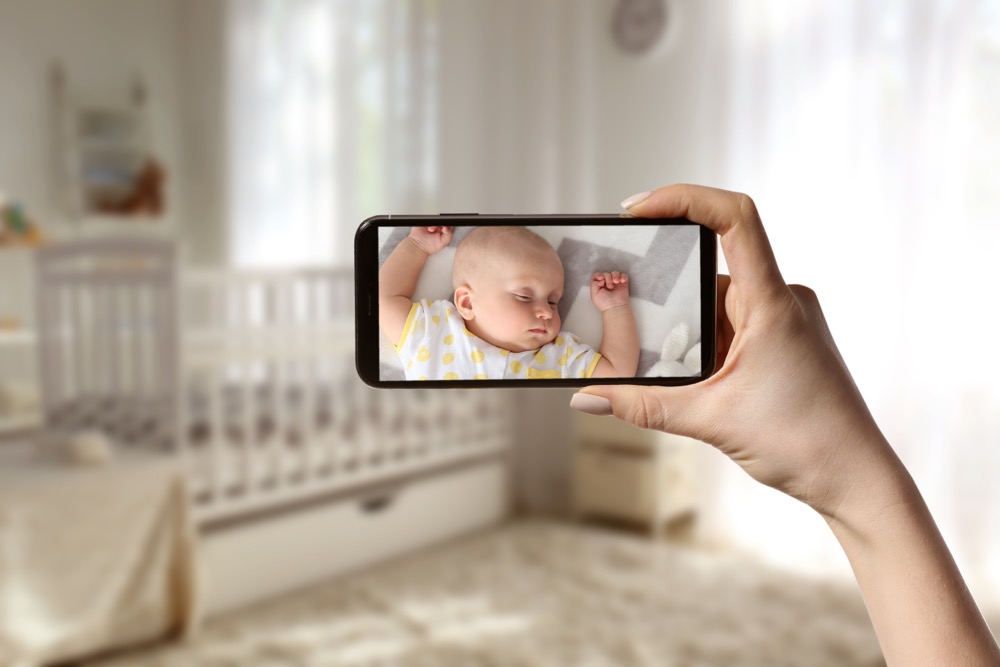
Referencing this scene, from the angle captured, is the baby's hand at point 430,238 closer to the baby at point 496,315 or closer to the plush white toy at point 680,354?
the baby at point 496,315

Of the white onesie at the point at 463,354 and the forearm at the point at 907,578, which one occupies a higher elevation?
the white onesie at the point at 463,354

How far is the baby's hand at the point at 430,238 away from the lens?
473 millimetres

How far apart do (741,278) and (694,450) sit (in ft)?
7.76

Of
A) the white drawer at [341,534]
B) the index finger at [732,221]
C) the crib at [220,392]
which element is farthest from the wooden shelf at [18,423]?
the index finger at [732,221]

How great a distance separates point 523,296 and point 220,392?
1.85 metres

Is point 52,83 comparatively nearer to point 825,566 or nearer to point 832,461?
point 825,566

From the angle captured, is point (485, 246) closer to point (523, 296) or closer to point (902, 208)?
point (523, 296)

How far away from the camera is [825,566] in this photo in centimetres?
242

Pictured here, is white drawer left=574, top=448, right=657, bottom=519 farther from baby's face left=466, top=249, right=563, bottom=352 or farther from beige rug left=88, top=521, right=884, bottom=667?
baby's face left=466, top=249, right=563, bottom=352

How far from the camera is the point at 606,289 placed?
1.59 ft

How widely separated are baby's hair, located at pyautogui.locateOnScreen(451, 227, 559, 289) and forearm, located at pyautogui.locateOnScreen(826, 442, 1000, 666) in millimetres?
208

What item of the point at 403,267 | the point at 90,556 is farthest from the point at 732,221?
the point at 90,556

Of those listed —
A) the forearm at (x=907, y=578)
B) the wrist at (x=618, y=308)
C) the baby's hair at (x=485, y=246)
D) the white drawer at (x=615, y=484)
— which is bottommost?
the white drawer at (x=615, y=484)

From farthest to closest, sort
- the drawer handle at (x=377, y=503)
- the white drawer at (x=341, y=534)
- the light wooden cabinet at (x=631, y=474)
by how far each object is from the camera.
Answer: the light wooden cabinet at (x=631, y=474) → the drawer handle at (x=377, y=503) → the white drawer at (x=341, y=534)
